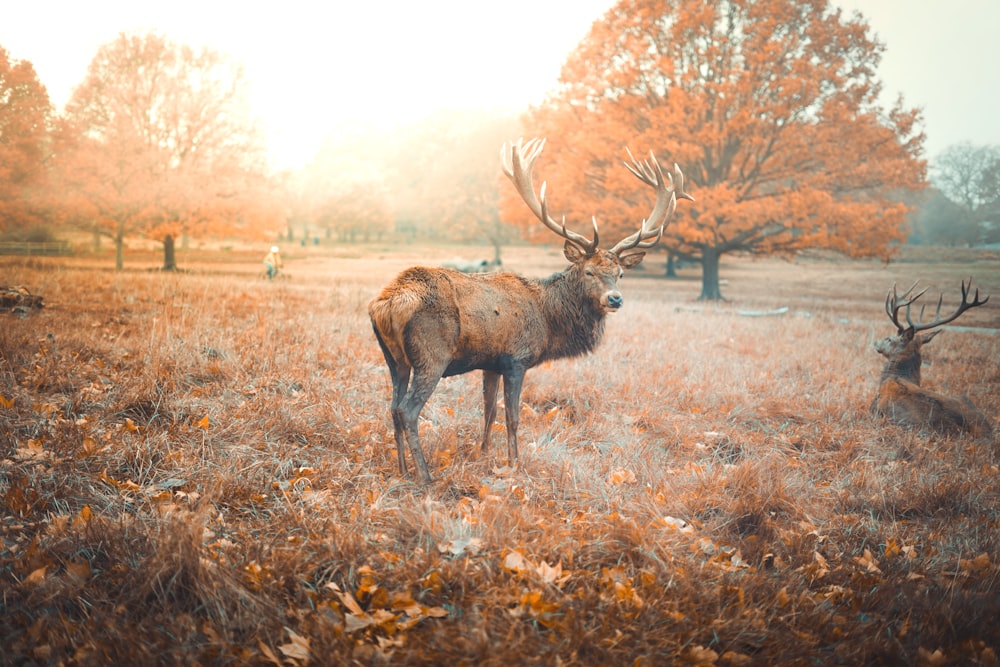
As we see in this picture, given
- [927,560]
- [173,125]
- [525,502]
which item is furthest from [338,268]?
[927,560]

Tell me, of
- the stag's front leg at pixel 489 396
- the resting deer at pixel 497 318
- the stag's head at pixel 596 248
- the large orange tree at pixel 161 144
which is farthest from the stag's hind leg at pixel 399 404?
the large orange tree at pixel 161 144

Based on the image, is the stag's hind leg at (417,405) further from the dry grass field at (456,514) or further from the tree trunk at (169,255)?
the tree trunk at (169,255)

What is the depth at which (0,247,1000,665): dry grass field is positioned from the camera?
7.06ft

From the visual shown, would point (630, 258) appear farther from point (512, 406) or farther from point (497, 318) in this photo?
point (512, 406)

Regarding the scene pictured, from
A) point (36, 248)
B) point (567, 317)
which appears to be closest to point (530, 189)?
point (567, 317)

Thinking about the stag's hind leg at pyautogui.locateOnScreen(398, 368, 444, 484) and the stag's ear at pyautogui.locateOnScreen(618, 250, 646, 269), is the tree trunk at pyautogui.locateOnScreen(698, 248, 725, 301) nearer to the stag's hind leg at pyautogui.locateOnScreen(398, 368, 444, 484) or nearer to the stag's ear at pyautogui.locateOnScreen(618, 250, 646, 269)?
the stag's ear at pyautogui.locateOnScreen(618, 250, 646, 269)

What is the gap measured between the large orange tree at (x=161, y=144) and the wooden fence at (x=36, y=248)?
0.55m

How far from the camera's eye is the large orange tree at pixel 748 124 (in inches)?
555

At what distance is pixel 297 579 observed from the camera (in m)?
2.37

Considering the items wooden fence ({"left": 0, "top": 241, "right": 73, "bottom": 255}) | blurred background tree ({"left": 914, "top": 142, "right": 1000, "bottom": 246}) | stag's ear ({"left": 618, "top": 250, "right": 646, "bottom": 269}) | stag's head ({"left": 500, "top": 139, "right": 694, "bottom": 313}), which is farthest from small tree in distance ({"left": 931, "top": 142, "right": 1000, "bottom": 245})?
wooden fence ({"left": 0, "top": 241, "right": 73, "bottom": 255})

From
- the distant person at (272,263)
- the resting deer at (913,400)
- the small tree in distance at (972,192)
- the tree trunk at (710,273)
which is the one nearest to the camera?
the resting deer at (913,400)

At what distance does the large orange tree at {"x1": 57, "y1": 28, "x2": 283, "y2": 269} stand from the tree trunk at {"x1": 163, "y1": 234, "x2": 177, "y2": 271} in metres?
0.02

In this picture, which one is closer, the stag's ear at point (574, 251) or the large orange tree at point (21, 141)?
the stag's ear at point (574, 251)

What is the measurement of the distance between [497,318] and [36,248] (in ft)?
21.3
